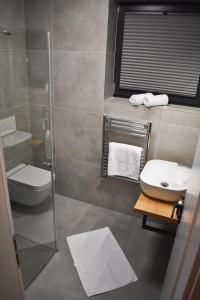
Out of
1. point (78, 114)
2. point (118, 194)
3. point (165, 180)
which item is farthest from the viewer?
point (118, 194)

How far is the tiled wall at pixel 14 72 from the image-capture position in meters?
1.85

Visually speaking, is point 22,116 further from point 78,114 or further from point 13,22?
point 13,22

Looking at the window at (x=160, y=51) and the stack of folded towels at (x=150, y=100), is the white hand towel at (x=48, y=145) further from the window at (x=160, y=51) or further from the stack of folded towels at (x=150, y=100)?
the window at (x=160, y=51)

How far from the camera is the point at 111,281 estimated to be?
1.79 metres

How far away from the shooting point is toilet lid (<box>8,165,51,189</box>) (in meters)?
2.09

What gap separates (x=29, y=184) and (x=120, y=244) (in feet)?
3.41

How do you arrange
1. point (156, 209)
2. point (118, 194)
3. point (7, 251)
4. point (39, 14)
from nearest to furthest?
1. point (7, 251)
2. point (156, 209)
3. point (39, 14)
4. point (118, 194)

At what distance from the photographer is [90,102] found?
7.18 feet

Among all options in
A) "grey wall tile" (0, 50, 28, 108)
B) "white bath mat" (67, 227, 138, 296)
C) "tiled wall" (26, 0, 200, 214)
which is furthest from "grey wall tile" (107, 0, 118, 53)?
"white bath mat" (67, 227, 138, 296)

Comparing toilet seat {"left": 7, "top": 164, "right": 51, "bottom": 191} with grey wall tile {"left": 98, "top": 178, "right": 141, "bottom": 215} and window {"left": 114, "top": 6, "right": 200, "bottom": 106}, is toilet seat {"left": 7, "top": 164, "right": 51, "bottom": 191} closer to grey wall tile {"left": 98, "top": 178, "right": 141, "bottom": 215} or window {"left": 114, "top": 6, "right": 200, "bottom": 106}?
grey wall tile {"left": 98, "top": 178, "right": 141, "bottom": 215}

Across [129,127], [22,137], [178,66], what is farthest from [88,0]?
[22,137]

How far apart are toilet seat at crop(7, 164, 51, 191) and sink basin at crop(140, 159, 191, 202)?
35.8 inches

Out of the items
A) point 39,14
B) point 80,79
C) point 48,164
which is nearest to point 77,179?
point 48,164

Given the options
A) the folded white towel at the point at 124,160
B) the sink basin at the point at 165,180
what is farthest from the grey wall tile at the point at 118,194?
the sink basin at the point at 165,180
